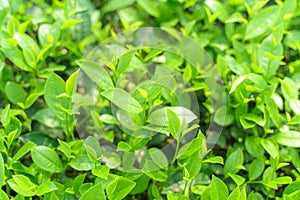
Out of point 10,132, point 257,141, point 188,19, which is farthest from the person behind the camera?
point 188,19

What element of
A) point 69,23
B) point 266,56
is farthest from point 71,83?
point 266,56

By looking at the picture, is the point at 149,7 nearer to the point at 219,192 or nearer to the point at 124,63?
the point at 124,63

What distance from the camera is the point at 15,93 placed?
1469 millimetres

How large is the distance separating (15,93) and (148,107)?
0.37 m

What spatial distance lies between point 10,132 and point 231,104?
1.83 ft

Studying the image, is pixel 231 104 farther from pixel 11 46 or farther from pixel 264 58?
pixel 11 46

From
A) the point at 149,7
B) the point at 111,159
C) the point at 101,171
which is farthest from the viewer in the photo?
the point at 149,7

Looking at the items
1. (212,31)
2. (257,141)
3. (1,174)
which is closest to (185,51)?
(212,31)

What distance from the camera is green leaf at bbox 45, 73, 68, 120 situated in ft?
4.31

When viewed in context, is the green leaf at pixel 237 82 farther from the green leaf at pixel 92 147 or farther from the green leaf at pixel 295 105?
the green leaf at pixel 92 147

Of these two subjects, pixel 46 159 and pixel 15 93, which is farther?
pixel 15 93

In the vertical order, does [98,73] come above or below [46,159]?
above

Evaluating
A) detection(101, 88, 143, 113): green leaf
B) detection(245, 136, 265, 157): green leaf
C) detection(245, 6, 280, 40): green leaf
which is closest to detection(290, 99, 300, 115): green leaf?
detection(245, 136, 265, 157): green leaf

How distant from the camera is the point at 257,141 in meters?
1.43
